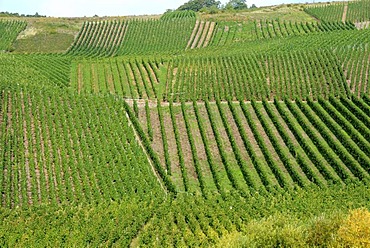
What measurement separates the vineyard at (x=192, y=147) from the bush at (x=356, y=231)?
9 centimetres

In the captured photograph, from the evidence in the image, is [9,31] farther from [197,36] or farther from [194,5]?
[194,5]

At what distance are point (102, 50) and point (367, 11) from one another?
55181mm

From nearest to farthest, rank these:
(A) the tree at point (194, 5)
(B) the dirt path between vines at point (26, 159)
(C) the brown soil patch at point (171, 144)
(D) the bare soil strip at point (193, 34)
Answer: (B) the dirt path between vines at point (26, 159)
(C) the brown soil patch at point (171, 144)
(D) the bare soil strip at point (193, 34)
(A) the tree at point (194, 5)

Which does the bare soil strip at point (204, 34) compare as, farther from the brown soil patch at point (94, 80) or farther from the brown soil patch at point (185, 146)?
the brown soil patch at point (185, 146)

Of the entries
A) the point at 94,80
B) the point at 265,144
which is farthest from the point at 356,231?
the point at 94,80

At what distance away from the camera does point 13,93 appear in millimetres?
50219

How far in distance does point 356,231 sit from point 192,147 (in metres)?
24.2

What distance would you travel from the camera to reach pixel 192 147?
45750 millimetres

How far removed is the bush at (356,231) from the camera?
74.2ft

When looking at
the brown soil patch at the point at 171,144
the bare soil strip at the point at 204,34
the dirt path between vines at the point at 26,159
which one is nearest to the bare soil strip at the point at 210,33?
the bare soil strip at the point at 204,34

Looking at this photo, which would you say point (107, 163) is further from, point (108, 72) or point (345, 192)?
point (108, 72)

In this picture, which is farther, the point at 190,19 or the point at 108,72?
the point at 190,19

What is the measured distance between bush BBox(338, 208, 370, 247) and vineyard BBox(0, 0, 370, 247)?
87 millimetres

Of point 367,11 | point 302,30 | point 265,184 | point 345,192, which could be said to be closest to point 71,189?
point 265,184
